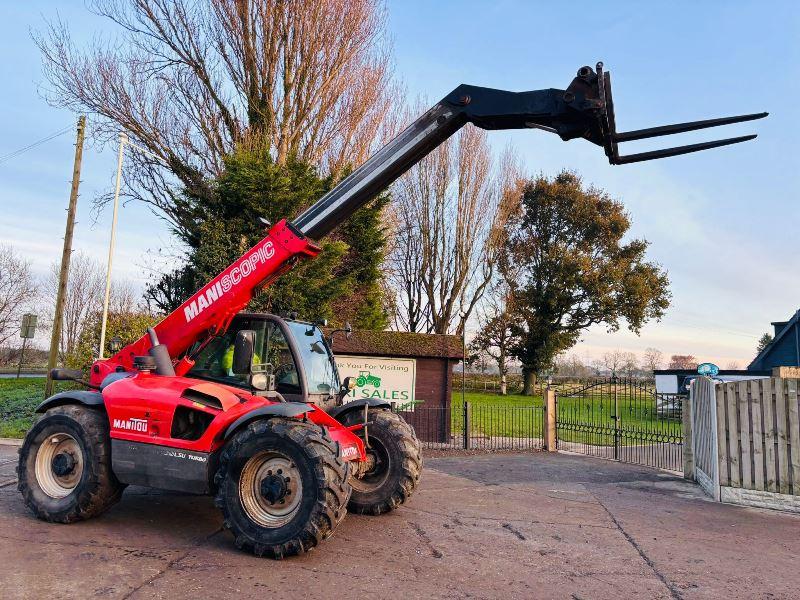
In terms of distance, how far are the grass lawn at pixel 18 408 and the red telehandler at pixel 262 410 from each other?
8.52 metres

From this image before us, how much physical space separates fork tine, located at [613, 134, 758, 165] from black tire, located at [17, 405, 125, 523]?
572 centimetres

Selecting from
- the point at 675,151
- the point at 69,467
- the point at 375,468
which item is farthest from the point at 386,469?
the point at 675,151

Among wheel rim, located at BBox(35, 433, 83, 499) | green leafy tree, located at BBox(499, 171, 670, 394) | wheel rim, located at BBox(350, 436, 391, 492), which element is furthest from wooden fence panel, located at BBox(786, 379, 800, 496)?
green leafy tree, located at BBox(499, 171, 670, 394)

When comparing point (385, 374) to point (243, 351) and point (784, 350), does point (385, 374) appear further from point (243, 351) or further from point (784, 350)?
point (784, 350)

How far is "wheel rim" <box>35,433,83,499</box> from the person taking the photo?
19.1ft

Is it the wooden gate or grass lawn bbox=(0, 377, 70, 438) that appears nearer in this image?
the wooden gate

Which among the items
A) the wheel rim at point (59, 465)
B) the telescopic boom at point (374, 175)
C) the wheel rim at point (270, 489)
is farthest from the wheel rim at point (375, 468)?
the wheel rim at point (59, 465)

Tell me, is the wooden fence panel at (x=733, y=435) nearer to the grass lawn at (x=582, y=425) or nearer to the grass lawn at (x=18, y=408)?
the grass lawn at (x=582, y=425)

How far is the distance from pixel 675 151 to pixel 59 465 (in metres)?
6.61

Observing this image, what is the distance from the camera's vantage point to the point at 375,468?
6668 millimetres

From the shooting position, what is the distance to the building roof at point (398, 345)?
13938 millimetres

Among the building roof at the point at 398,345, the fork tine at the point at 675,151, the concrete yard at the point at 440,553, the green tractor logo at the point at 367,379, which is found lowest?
the concrete yard at the point at 440,553

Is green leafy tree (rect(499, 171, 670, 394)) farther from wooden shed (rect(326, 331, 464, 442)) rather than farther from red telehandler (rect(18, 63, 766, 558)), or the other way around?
red telehandler (rect(18, 63, 766, 558))

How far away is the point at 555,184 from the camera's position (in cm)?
3469
